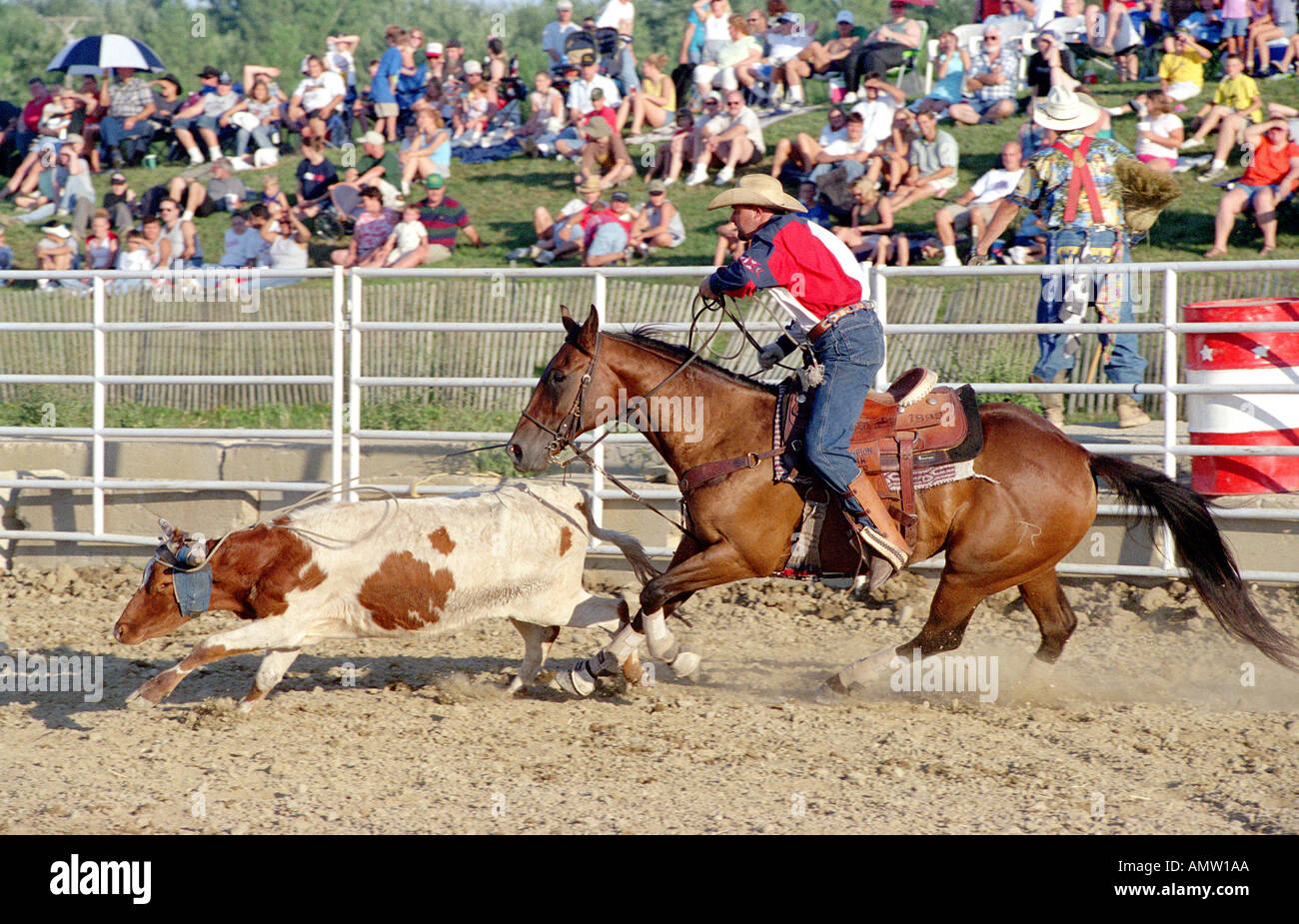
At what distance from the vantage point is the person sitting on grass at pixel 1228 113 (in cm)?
1289

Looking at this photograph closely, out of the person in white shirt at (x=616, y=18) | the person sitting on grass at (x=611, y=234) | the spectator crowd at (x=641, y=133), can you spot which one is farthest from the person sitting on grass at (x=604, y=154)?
the person in white shirt at (x=616, y=18)

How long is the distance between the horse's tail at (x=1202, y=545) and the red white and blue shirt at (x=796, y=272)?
138 centimetres

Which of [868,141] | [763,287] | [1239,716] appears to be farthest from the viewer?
[868,141]

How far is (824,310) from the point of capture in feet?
17.0

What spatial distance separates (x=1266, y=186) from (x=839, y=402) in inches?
326

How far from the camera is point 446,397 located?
1054 cm

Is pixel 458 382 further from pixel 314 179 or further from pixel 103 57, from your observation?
pixel 103 57

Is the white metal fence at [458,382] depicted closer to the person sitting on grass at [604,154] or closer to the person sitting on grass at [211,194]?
the person sitting on grass at [604,154]

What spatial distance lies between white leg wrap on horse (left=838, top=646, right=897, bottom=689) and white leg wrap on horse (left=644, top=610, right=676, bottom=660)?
0.80m

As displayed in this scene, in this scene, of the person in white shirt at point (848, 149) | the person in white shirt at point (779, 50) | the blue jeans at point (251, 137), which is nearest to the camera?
the person in white shirt at point (848, 149)
